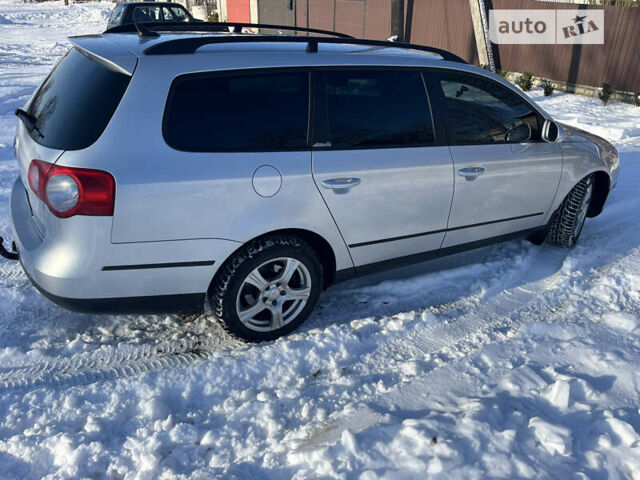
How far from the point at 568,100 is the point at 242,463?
10517 millimetres

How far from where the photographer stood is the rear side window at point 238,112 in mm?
2818

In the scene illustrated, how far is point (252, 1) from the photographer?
818 inches

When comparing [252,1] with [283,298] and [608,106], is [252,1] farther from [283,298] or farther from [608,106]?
[283,298]

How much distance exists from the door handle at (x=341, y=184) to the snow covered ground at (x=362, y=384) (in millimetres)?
915

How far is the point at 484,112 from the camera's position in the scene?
→ 3.85m

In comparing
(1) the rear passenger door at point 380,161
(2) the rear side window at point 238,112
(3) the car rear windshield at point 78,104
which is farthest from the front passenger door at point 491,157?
(3) the car rear windshield at point 78,104

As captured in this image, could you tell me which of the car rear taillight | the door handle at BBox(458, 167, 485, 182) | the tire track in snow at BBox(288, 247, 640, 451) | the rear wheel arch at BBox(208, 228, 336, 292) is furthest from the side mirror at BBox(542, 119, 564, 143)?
the car rear taillight

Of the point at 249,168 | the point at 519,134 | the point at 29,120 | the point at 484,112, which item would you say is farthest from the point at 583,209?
the point at 29,120

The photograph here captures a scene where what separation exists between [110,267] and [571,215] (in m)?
3.71

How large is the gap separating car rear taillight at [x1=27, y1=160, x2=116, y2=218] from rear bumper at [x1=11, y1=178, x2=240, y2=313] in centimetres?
5

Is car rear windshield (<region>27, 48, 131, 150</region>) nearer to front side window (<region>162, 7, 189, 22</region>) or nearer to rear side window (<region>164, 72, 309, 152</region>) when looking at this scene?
rear side window (<region>164, 72, 309, 152</region>)

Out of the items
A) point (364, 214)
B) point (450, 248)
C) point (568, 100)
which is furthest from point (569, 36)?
point (364, 214)

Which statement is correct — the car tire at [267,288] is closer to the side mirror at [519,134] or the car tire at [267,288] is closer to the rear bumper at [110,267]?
the rear bumper at [110,267]

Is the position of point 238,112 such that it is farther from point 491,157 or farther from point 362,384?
point 491,157
